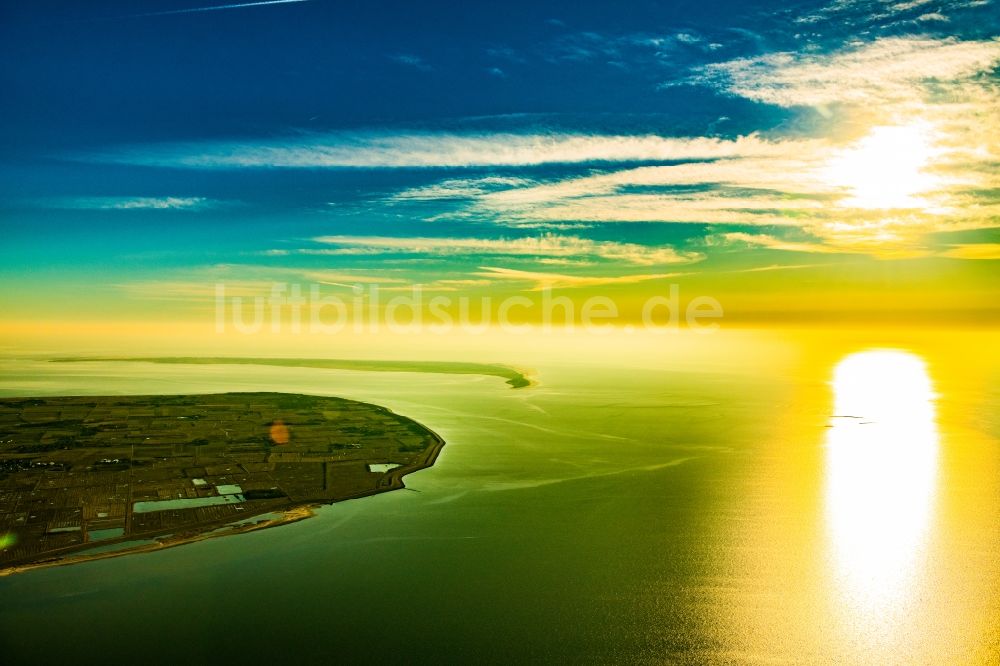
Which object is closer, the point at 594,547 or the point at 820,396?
the point at 594,547

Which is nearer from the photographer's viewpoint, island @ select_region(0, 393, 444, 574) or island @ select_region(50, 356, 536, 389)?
island @ select_region(0, 393, 444, 574)

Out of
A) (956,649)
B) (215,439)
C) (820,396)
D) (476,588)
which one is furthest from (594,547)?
(820,396)

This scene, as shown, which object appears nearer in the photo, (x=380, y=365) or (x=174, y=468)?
(x=174, y=468)

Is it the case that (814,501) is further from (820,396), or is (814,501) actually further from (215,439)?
(820,396)

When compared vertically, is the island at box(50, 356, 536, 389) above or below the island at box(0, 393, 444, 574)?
below

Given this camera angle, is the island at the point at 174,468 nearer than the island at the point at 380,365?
Yes

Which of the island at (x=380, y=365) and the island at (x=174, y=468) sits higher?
the island at (x=174, y=468)

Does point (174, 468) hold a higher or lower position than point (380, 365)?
higher

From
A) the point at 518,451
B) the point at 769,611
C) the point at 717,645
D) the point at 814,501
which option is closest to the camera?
the point at 717,645
